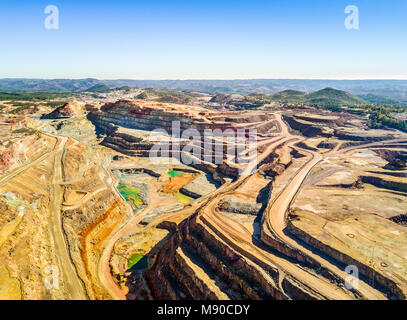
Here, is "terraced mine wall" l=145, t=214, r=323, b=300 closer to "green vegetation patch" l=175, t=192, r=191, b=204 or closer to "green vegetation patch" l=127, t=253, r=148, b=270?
"green vegetation patch" l=127, t=253, r=148, b=270

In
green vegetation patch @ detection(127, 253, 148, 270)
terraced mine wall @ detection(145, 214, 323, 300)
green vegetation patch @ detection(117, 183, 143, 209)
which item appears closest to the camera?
terraced mine wall @ detection(145, 214, 323, 300)

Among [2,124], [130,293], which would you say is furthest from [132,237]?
[2,124]

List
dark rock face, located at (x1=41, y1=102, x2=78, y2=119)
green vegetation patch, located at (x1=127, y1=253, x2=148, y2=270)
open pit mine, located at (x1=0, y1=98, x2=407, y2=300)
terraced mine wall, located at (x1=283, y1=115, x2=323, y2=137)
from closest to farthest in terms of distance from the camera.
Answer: open pit mine, located at (x1=0, y1=98, x2=407, y2=300) → green vegetation patch, located at (x1=127, y1=253, x2=148, y2=270) → terraced mine wall, located at (x1=283, y1=115, x2=323, y2=137) → dark rock face, located at (x1=41, y1=102, x2=78, y2=119)

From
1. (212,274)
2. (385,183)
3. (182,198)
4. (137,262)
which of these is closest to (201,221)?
(212,274)

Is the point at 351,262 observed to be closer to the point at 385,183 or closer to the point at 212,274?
the point at 212,274

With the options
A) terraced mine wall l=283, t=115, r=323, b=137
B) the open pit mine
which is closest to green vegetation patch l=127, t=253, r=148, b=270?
the open pit mine

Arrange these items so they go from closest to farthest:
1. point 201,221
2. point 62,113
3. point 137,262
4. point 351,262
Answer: point 351,262, point 201,221, point 137,262, point 62,113
